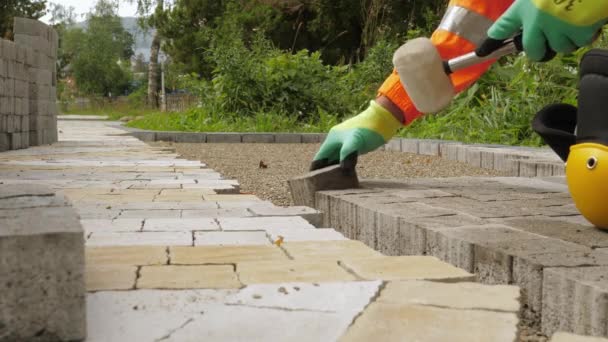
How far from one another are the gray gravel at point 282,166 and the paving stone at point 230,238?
1.69m

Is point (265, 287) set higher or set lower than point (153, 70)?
lower

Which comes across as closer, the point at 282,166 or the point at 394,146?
the point at 282,166

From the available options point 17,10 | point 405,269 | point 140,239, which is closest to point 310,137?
point 140,239

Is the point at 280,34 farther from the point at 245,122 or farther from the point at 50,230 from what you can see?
the point at 50,230

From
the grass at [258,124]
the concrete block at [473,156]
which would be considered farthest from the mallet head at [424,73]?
the grass at [258,124]

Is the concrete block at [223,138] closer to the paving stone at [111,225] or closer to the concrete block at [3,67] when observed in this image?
the concrete block at [3,67]

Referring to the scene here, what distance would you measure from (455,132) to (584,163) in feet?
18.7

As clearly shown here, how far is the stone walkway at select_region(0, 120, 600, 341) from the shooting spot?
4.21ft

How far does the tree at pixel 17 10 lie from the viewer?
25898 mm

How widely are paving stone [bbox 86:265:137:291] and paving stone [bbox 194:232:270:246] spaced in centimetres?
43

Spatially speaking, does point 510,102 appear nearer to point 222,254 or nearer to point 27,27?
point 27,27

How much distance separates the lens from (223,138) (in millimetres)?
9312

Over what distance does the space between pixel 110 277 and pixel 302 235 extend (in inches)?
30.5

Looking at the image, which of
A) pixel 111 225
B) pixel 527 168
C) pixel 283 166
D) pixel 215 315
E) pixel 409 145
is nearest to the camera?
pixel 215 315
